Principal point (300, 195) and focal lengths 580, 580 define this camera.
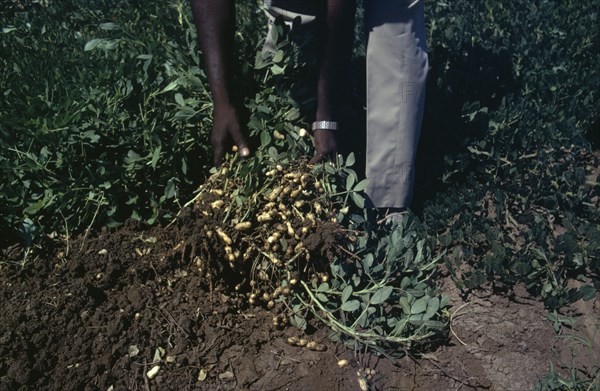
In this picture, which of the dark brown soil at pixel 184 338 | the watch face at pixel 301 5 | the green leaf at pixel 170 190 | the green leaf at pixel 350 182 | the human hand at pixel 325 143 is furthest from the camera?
the watch face at pixel 301 5

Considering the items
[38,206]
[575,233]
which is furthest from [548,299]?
[38,206]

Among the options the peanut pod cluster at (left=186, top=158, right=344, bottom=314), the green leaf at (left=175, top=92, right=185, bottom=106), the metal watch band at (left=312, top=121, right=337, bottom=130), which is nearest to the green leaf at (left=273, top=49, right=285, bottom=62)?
the metal watch band at (left=312, top=121, right=337, bottom=130)

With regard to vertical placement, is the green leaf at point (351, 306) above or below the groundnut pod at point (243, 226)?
below

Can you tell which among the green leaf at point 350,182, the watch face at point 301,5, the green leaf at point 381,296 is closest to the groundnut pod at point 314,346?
the green leaf at point 381,296

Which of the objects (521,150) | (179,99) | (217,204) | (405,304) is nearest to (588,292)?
(405,304)

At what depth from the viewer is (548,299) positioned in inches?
96.3

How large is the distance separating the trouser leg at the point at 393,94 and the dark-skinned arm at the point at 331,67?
177 mm

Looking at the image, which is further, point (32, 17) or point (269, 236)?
point (32, 17)

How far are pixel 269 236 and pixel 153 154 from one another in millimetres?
648

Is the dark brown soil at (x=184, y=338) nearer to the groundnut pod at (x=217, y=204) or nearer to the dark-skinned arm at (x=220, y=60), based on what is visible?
the groundnut pod at (x=217, y=204)

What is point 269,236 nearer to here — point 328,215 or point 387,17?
point 328,215

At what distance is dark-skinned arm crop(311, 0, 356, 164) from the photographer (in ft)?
8.68

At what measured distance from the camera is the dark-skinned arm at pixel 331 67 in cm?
265

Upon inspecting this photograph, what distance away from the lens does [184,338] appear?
2332 millimetres
